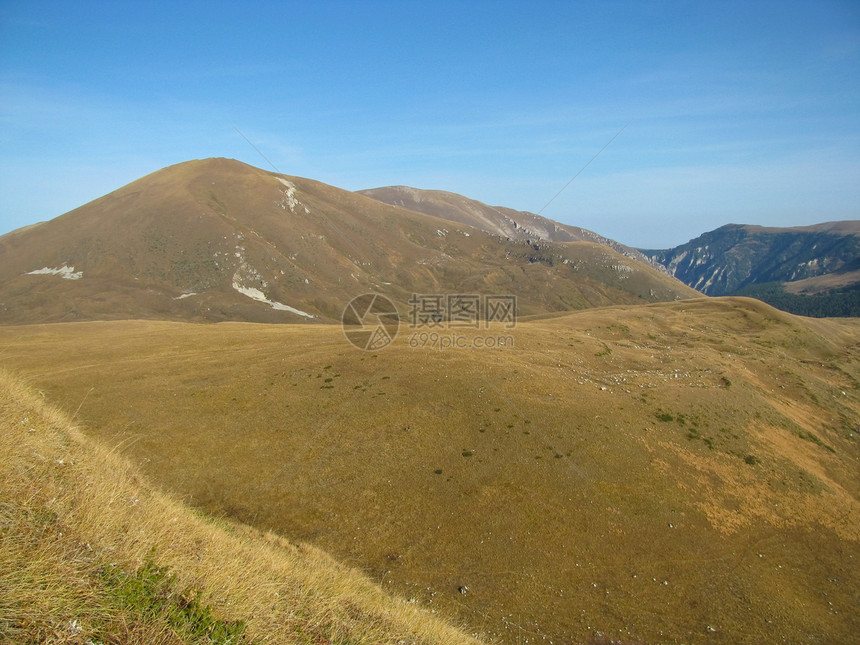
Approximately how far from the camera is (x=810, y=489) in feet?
98.7

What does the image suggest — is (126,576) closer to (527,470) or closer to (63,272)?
(527,470)

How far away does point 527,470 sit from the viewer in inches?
1090

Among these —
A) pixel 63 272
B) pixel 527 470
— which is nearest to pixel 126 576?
pixel 527 470

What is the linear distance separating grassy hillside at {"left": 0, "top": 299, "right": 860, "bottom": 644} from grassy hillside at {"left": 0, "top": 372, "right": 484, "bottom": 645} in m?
10.3

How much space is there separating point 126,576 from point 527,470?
24017 mm

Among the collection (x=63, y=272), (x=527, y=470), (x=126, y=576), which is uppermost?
(x=63, y=272)

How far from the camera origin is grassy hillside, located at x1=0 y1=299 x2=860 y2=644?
2058cm

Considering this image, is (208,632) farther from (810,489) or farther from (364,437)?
(810,489)

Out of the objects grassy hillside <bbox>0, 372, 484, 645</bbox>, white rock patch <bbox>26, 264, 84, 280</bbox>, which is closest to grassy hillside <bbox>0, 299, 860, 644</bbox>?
grassy hillside <bbox>0, 372, 484, 645</bbox>

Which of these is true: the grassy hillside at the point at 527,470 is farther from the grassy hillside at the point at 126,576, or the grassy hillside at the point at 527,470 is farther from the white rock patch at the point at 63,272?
the white rock patch at the point at 63,272

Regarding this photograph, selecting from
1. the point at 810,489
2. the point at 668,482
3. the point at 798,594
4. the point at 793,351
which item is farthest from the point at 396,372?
the point at 793,351

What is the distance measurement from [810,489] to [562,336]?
27010 mm

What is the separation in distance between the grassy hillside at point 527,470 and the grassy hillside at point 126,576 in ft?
33.9

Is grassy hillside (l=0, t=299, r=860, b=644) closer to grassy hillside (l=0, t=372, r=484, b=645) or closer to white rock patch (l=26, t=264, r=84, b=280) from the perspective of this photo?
grassy hillside (l=0, t=372, r=484, b=645)
